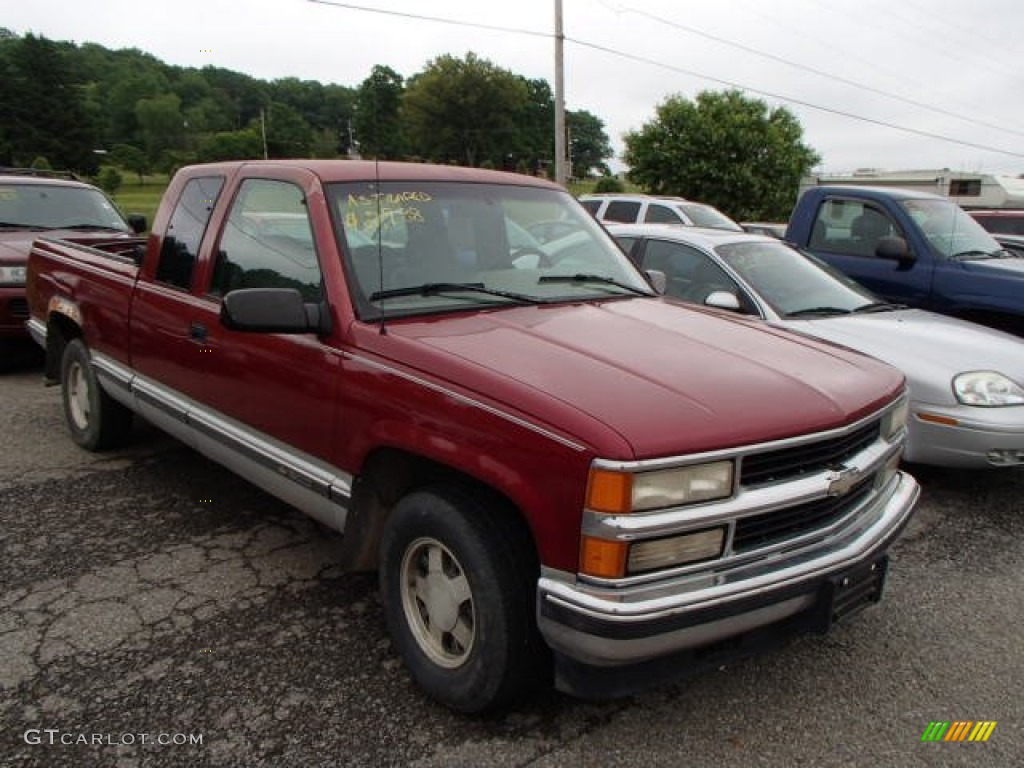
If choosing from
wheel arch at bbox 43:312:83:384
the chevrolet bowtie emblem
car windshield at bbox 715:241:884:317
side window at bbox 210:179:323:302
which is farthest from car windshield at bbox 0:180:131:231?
the chevrolet bowtie emblem

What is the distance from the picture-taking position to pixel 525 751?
8.14 ft

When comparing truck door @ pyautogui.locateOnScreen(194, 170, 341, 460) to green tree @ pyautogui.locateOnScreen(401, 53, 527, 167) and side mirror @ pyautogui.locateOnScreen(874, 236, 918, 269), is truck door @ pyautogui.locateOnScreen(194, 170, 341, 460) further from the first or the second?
green tree @ pyautogui.locateOnScreen(401, 53, 527, 167)

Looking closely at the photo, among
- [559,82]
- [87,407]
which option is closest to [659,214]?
[87,407]

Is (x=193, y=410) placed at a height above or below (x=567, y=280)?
below

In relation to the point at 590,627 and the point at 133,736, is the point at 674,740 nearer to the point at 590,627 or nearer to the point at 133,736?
the point at 590,627

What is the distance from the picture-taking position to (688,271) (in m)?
5.80

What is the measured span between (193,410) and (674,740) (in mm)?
2588

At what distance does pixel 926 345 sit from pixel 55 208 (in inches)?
315

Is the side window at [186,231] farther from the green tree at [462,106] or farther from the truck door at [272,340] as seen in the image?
the green tree at [462,106]

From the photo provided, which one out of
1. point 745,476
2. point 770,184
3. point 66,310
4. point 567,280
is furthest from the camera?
point 770,184

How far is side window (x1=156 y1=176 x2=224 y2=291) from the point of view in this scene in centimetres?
389

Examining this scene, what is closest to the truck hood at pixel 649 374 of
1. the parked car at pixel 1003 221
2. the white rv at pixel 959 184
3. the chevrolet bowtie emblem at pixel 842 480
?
the chevrolet bowtie emblem at pixel 842 480

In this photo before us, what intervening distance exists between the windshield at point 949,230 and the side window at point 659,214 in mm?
5636

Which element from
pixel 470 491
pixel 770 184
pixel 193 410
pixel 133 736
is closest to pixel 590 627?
pixel 470 491
